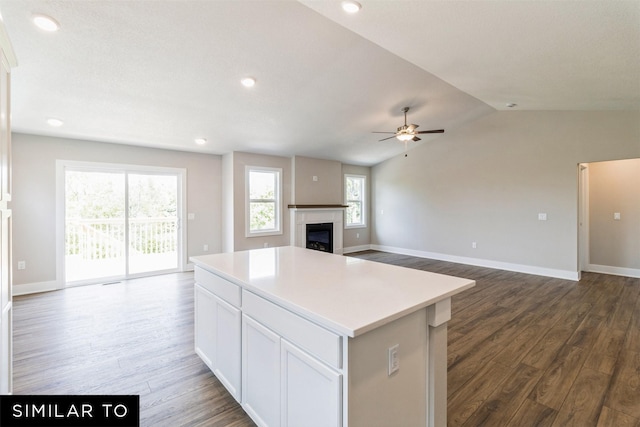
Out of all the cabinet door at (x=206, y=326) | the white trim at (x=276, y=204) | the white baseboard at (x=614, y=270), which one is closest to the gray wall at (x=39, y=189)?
the white trim at (x=276, y=204)

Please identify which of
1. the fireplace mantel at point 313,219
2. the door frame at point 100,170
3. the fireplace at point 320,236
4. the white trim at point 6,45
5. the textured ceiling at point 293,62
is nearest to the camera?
the white trim at point 6,45

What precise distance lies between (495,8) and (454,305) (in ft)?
10.6

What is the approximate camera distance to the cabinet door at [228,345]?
183cm

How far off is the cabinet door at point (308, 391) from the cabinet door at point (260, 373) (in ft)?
0.27

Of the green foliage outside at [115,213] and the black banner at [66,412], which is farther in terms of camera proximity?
the green foliage outside at [115,213]

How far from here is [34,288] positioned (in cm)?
429

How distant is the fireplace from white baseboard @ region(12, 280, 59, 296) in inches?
179

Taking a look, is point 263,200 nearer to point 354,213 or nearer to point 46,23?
point 354,213

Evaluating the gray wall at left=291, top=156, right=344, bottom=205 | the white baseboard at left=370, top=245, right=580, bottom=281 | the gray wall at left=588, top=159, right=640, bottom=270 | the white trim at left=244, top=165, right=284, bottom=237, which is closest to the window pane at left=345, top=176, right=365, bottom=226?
the gray wall at left=291, top=156, right=344, bottom=205

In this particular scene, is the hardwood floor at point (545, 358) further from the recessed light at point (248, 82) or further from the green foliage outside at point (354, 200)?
the green foliage outside at point (354, 200)

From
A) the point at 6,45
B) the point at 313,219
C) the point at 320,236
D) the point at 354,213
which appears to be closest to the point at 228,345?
the point at 6,45

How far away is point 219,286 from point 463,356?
2168 mm

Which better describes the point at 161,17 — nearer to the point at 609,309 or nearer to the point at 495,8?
the point at 495,8

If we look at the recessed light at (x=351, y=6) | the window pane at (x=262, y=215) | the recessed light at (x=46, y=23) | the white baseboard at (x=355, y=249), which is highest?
the recessed light at (x=351, y=6)
